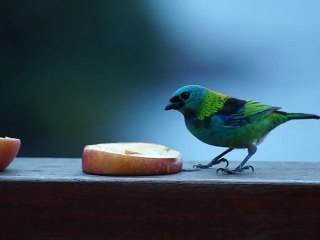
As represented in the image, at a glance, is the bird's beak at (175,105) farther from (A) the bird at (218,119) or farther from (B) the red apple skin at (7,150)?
(B) the red apple skin at (7,150)

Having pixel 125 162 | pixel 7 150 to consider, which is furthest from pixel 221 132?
pixel 7 150

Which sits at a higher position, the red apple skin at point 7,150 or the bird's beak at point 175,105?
the bird's beak at point 175,105

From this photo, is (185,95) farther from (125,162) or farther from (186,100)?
(125,162)

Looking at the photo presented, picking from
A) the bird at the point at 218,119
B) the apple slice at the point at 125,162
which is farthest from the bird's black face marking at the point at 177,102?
the apple slice at the point at 125,162

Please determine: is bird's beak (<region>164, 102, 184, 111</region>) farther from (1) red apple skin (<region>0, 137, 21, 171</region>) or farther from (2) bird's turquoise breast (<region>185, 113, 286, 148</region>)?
(1) red apple skin (<region>0, 137, 21, 171</region>)

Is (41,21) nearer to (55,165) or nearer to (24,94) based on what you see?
(24,94)
